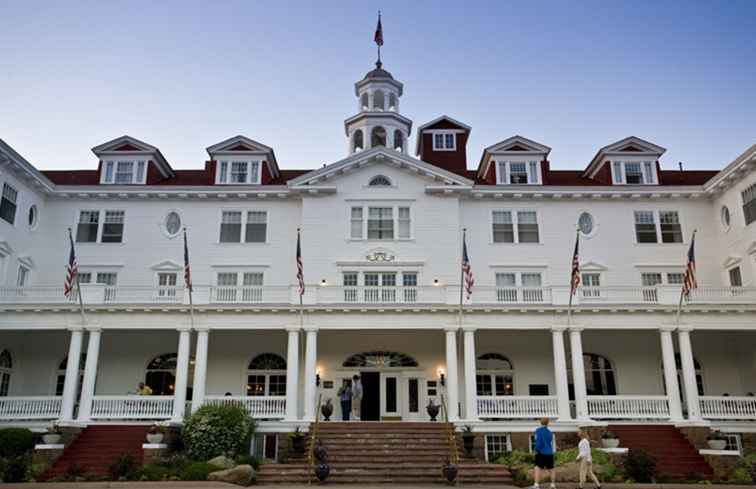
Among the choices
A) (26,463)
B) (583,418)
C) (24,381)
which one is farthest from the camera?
(24,381)

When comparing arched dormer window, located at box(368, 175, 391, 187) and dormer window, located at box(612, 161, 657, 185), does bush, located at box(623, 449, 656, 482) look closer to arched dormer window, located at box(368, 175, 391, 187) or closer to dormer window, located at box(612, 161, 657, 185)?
dormer window, located at box(612, 161, 657, 185)

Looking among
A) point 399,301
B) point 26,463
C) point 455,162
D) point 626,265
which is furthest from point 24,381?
point 626,265

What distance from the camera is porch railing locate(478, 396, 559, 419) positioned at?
26.4 metres

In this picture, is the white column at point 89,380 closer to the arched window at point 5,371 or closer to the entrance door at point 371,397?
the arched window at point 5,371

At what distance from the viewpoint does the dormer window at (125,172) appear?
3419 centimetres

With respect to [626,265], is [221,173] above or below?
above

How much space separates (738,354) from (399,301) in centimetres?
1595

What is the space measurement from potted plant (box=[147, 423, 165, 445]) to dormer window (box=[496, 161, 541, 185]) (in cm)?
1974

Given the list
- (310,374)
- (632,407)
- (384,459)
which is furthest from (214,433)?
(632,407)

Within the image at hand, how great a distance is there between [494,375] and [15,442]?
19.5m

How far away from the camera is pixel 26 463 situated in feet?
69.3

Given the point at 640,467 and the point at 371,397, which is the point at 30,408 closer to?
the point at 371,397

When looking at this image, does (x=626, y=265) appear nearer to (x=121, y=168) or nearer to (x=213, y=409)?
(x=213, y=409)

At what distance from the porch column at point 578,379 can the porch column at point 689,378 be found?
12.7 ft
